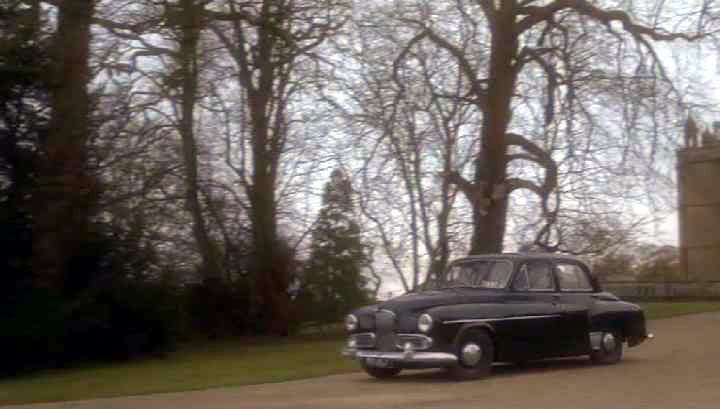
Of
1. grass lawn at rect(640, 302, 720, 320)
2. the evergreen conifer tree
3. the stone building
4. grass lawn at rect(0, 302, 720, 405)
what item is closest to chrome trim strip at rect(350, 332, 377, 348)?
grass lawn at rect(0, 302, 720, 405)

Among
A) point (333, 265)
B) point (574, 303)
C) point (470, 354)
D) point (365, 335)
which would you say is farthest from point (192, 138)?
point (470, 354)

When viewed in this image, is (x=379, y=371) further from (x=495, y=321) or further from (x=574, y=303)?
(x=574, y=303)

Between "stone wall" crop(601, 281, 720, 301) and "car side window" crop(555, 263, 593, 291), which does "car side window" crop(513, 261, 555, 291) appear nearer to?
"car side window" crop(555, 263, 593, 291)

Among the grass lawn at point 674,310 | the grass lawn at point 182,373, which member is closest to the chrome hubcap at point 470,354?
the grass lawn at point 182,373

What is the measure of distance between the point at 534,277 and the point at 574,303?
0.77 metres

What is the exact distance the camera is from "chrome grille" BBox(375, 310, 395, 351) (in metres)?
13.6

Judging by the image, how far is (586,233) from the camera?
81.1ft

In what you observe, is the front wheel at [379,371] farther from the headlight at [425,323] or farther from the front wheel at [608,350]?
the front wheel at [608,350]

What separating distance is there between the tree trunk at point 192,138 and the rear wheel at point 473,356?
842 cm

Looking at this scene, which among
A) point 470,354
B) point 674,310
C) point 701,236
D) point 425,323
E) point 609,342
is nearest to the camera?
point 425,323

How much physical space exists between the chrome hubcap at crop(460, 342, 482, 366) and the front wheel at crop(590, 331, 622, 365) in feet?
8.47

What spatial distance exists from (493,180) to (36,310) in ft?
36.4

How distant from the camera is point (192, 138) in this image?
22453 mm

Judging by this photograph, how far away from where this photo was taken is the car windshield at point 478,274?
14.9 m
